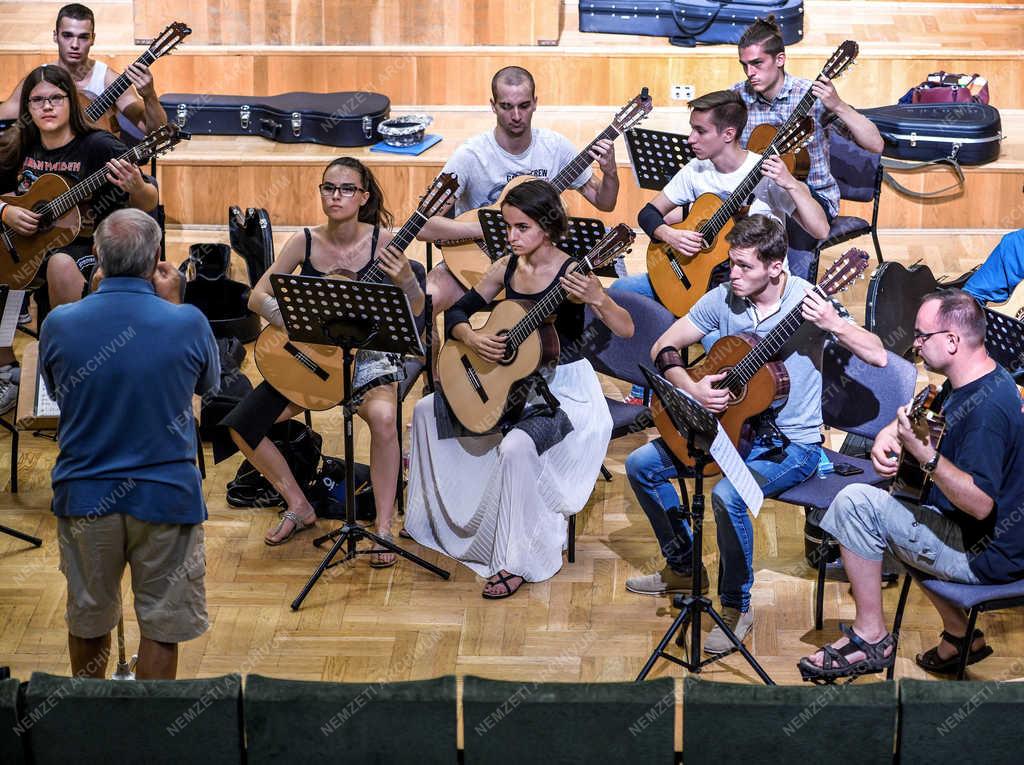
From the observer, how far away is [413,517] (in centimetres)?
522

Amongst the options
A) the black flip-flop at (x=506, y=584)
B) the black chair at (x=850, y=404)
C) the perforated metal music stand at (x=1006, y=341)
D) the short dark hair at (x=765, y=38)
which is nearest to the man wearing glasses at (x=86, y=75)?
the short dark hair at (x=765, y=38)

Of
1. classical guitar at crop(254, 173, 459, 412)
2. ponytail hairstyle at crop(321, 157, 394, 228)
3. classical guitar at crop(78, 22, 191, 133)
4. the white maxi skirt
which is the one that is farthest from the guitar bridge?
classical guitar at crop(78, 22, 191, 133)

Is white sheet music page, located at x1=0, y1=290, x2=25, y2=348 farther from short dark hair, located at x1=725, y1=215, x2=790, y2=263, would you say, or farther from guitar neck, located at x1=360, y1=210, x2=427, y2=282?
short dark hair, located at x1=725, y1=215, x2=790, y2=263

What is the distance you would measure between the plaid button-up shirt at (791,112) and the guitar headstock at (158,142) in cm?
238

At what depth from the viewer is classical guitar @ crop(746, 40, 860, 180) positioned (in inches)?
224

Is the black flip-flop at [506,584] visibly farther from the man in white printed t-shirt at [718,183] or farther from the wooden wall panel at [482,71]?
the wooden wall panel at [482,71]

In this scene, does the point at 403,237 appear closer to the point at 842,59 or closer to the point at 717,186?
the point at 717,186

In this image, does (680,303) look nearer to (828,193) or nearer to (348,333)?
(828,193)

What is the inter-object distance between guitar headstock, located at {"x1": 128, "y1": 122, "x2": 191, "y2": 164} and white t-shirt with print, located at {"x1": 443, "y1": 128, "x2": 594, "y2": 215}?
3.74 feet

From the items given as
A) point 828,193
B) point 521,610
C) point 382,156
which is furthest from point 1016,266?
point 382,156

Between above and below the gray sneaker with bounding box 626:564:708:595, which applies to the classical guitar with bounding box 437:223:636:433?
above

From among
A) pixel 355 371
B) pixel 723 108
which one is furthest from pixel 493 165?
pixel 355 371

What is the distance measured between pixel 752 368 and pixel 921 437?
2.33ft

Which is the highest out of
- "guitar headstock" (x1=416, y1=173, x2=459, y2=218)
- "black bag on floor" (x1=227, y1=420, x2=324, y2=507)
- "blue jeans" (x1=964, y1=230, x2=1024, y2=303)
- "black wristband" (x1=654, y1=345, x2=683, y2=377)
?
"guitar headstock" (x1=416, y1=173, x2=459, y2=218)
